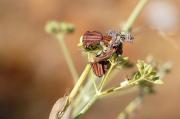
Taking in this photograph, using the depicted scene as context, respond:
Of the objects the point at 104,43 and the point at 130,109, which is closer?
the point at 104,43

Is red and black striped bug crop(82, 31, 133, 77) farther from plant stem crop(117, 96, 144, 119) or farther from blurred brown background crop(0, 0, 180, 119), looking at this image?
blurred brown background crop(0, 0, 180, 119)

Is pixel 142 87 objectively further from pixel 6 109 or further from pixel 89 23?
pixel 89 23

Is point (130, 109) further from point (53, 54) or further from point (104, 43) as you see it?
point (53, 54)

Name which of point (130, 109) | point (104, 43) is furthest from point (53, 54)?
point (104, 43)

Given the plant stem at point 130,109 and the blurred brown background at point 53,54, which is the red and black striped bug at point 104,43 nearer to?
the plant stem at point 130,109

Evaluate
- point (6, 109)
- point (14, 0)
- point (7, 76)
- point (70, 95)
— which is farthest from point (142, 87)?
point (14, 0)

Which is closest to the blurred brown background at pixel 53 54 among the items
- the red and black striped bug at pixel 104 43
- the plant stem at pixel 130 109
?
→ the plant stem at pixel 130 109

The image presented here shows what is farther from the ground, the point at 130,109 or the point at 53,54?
the point at 130,109
